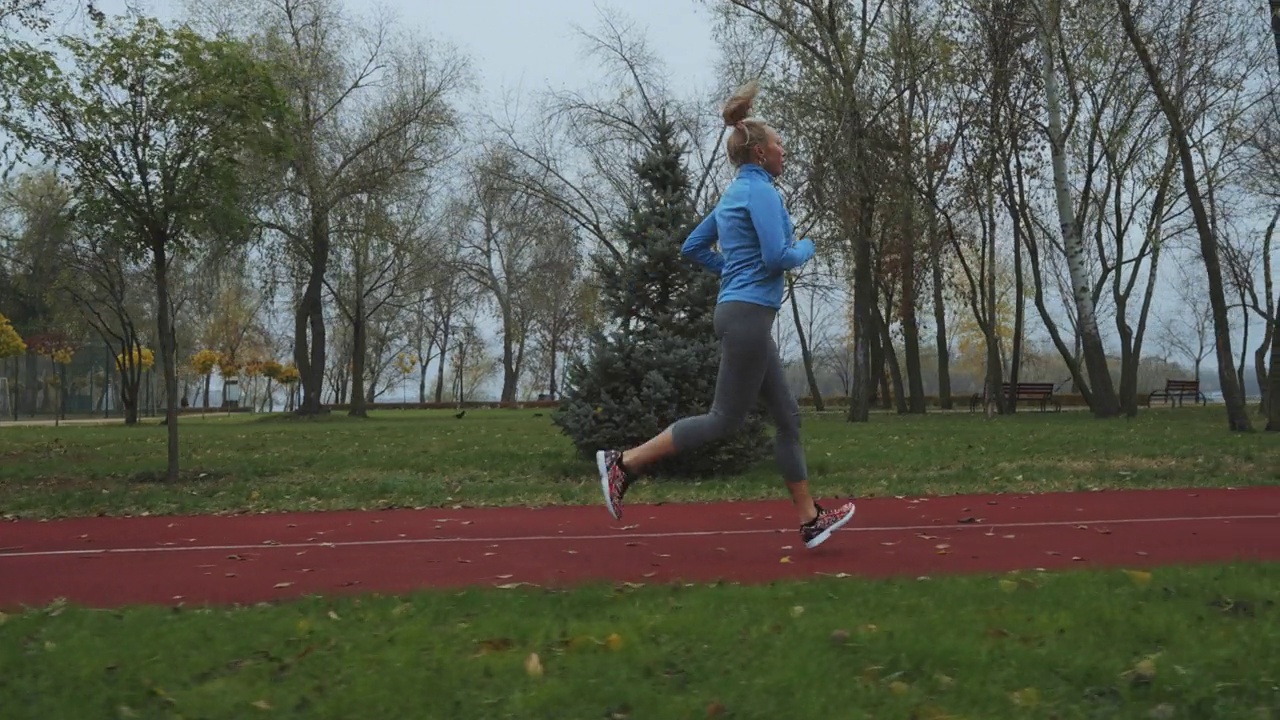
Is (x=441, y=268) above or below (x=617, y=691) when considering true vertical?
above

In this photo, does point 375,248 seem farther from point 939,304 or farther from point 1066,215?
point 1066,215

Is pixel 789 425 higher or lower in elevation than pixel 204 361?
lower

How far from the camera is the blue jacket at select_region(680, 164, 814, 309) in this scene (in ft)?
18.5

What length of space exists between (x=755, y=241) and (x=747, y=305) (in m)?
0.34

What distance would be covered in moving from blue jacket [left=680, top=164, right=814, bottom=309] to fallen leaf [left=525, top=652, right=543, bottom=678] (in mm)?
2465

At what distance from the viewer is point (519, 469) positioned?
46.7 feet

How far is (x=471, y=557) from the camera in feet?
22.0

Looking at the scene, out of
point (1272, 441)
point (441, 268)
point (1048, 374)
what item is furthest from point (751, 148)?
point (1048, 374)

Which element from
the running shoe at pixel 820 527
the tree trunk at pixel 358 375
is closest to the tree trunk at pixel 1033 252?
the tree trunk at pixel 358 375

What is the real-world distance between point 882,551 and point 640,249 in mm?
7385

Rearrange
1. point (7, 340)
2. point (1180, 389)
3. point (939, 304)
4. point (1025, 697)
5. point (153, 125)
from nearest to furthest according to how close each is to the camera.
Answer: point (1025, 697) < point (153, 125) < point (939, 304) < point (7, 340) < point (1180, 389)

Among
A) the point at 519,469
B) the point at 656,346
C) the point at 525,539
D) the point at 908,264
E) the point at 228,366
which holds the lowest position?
the point at 525,539

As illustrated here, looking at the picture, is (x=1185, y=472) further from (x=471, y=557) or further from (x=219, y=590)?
(x=219, y=590)

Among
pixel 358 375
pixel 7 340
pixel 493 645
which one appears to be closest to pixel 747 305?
pixel 493 645
